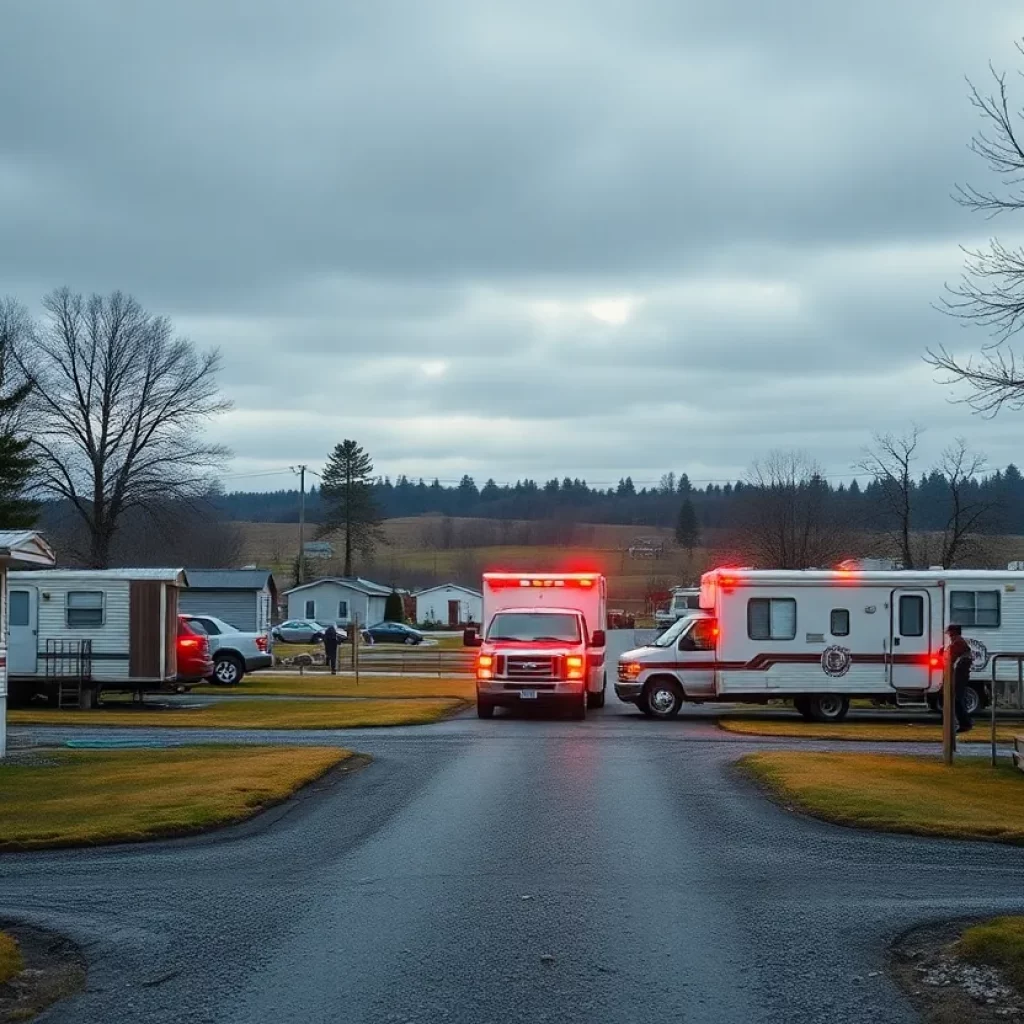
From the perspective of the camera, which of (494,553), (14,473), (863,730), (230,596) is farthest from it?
(494,553)

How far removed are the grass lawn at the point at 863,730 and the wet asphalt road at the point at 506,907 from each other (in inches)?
343

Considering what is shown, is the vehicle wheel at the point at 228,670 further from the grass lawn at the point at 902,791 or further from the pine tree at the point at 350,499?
the pine tree at the point at 350,499

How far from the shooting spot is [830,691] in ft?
90.2

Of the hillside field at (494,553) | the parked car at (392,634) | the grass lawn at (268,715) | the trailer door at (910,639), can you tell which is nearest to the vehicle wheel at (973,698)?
the trailer door at (910,639)

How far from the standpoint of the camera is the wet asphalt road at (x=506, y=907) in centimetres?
734

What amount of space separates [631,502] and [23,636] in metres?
109

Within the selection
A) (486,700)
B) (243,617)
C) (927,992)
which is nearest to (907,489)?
(486,700)

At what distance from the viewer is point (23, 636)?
30391 mm

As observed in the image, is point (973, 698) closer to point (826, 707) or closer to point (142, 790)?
point (826, 707)

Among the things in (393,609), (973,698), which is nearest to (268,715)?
(973,698)

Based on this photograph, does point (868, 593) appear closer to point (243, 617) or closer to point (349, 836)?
point (349, 836)

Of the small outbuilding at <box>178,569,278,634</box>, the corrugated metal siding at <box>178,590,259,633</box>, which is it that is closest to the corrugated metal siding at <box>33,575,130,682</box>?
the small outbuilding at <box>178,569,278,634</box>

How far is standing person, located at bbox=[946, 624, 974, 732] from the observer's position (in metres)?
19.4

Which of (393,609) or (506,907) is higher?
(393,609)
